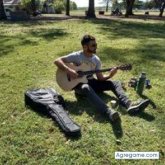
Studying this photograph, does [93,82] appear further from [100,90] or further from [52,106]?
[52,106]

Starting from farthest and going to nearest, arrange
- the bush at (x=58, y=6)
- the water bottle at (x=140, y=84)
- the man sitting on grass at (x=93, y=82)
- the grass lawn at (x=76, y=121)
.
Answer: the bush at (x=58, y=6) < the water bottle at (x=140, y=84) < the man sitting on grass at (x=93, y=82) < the grass lawn at (x=76, y=121)

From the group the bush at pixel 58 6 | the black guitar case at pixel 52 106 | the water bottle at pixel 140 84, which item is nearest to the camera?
the black guitar case at pixel 52 106

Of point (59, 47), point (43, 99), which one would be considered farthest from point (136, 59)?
point (43, 99)

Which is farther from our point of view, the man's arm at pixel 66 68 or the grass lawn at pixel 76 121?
the man's arm at pixel 66 68

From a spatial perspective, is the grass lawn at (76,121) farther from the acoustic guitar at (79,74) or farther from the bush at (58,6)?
the bush at (58,6)

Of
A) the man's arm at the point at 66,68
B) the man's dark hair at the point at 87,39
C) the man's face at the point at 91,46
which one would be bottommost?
the man's arm at the point at 66,68

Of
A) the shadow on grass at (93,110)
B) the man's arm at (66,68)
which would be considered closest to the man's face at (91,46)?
the man's arm at (66,68)

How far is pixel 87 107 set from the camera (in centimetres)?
593

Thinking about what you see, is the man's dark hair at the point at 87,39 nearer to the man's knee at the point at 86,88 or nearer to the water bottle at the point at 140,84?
the man's knee at the point at 86,88

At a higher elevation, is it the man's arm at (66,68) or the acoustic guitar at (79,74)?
the man's arm at (66,68)

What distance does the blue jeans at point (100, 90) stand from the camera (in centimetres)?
531

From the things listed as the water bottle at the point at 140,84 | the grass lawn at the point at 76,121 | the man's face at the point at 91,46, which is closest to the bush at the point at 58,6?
the grass lawn at the point at 76,121

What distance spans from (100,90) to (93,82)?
25 cm

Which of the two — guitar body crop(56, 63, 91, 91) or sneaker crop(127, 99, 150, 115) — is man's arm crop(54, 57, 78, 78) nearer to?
guitar body crop(56, 63, 91, 91)
